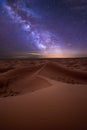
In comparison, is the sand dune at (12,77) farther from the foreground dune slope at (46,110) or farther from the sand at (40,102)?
the foreground dune slope at (46,110)

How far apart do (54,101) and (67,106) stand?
5.0 inches

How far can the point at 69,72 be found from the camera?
7.18 ft

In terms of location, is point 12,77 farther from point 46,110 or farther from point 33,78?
point 46,110

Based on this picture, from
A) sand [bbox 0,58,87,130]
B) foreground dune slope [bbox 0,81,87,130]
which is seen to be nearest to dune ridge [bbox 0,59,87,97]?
sand [bbox 0,58,87,130]

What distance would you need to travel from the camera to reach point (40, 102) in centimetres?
133

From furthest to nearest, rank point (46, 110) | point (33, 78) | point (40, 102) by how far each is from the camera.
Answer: point (33, 78) → point (40, 102) → point (46, 110)

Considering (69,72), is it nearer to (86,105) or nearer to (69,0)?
(86,105)

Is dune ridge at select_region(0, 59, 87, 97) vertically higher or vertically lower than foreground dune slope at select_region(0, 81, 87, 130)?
higher

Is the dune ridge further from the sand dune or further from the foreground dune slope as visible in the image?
the foreground dune slope

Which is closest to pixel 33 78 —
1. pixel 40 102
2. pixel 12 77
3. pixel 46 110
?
pixel 12 77

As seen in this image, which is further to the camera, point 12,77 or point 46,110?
point 12,77

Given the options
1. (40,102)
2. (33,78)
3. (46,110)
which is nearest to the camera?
(46,110)

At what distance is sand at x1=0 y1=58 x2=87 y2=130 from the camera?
1033mm

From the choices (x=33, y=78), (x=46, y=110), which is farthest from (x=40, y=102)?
(x=33, y=78)
